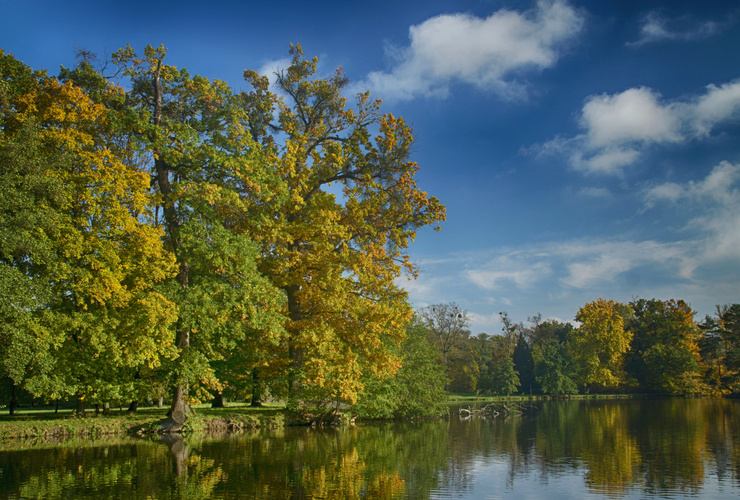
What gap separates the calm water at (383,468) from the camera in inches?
418

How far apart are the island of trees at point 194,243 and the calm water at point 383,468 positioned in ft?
13.6

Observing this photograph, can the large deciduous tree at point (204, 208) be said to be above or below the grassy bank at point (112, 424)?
above

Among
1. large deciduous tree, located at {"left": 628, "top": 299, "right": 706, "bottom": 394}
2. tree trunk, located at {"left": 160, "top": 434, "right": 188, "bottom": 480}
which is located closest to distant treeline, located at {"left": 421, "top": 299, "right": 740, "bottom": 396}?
large deciduous tree, located at {"left": 628, "top": 299, "right": 706, "bottom": 394}

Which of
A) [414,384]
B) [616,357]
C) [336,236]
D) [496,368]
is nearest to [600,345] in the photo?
[616,357]

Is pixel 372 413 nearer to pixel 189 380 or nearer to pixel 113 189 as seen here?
pixel 189 380

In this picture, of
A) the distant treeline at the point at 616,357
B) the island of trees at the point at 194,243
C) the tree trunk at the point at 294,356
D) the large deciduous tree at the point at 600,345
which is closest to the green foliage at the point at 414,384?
the island of trees at the point at 194,243

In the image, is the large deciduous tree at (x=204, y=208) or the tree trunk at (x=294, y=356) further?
the tree trunk at (x=294, y=356)

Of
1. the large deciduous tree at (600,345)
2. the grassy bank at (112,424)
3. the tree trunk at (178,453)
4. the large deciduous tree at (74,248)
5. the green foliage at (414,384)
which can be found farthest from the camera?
the large deciduous tree at (600,345)

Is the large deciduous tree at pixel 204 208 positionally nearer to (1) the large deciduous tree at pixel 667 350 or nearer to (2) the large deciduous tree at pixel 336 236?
(2) the large deciduous tree at pixel 336 236

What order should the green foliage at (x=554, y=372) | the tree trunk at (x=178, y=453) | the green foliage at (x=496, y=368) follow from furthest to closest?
1. the green foliage at (x=554, y=372)
2. the green foliage at (x=496, y=368)
3. the tree trunk at (x=178, y=453)

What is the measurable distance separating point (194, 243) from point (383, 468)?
13.8 metres

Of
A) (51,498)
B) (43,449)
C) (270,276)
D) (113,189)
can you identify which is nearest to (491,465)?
(51,498)

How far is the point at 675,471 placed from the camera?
13.1 meters

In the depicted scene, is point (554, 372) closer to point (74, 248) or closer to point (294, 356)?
point (294, 356)
